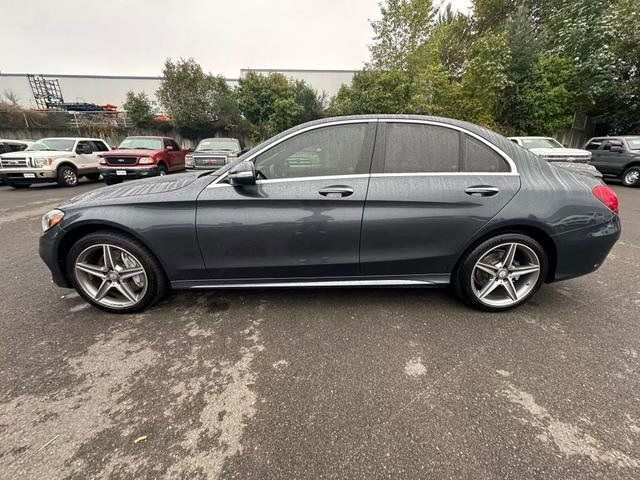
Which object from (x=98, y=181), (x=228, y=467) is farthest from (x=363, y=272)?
(x=98, y=181)

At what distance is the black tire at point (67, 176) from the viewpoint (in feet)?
31.6

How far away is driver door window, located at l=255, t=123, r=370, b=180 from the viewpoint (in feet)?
7.75

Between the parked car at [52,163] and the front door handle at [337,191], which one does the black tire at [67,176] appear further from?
the front door handle at [337,191]

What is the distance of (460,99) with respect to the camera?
15.5 metres

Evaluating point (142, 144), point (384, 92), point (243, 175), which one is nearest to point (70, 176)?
point (142, 144)

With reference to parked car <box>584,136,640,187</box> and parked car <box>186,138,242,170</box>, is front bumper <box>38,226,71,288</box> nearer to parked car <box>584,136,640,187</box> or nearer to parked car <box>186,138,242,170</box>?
parked car <box>186,138,242,170</box>

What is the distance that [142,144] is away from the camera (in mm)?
10023

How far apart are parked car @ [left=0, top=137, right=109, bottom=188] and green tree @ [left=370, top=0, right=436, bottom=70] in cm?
1470

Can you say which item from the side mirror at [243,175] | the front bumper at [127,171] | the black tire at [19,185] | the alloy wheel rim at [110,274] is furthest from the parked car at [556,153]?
the black tire at [19,185]

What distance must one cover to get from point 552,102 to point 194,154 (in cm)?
1691

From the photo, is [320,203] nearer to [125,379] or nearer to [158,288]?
[158,288]

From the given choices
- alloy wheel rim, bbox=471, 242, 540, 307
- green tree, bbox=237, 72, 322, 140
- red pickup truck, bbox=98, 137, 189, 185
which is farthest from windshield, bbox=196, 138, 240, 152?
green tree, bbox=237, 72, 322, 140

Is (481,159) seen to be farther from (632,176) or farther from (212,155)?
(632,176)

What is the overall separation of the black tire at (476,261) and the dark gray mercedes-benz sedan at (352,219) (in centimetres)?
1
